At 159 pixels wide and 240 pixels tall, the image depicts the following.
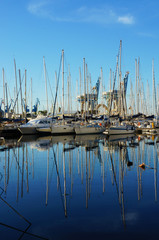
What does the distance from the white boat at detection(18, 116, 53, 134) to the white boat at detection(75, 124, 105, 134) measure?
278 inches

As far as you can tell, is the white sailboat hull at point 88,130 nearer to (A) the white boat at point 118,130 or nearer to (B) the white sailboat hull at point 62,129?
(B) the white sailboat hull at point 62,129

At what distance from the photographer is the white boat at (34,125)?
52375 mm

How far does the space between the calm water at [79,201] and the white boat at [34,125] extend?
33261mm

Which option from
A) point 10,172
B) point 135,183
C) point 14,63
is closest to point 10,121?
point 14,63

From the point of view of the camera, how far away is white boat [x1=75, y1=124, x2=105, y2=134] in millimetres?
52153

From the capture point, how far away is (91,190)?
12836mm

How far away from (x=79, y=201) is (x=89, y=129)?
42113 mm

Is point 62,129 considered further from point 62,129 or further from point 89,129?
point 89,129

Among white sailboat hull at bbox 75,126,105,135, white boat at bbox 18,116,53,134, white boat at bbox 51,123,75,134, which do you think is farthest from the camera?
white boat at bbox 18,116,53,134

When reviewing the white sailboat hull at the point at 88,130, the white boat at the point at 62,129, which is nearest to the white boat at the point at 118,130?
the white sailboat hull at the point at 88,130

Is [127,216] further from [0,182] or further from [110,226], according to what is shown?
[0,182]

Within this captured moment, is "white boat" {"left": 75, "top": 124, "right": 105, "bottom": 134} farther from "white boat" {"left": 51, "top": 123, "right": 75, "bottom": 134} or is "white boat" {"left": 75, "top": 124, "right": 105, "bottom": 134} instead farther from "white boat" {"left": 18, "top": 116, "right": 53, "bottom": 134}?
"white boat" {"left": 18, "top": 116, "right": 53, "bottom": 134}

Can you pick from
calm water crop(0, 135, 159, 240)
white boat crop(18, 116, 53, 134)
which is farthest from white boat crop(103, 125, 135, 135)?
calm water crop(0, 135, 159, 240)

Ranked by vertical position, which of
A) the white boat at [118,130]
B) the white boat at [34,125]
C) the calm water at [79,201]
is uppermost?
the white boat at [34,125]
